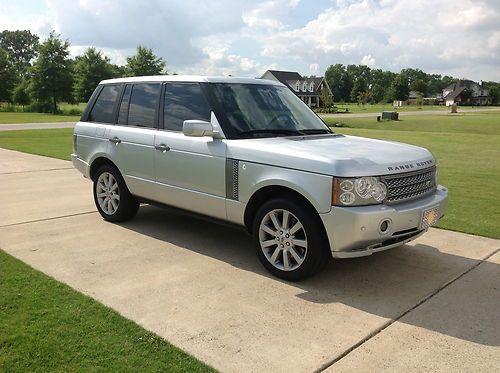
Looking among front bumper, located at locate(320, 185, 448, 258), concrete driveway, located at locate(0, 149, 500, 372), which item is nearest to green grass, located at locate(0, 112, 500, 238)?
concrete driveway, located at locate(0, 149, 500, 372)

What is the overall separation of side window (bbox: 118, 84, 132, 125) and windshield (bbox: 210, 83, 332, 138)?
1.48 meters

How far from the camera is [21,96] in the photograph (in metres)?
58.7

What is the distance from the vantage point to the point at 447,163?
12.6 metres

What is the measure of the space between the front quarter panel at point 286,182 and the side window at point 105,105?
257cm

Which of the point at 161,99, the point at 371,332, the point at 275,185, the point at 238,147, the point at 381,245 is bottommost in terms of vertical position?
the point at 371,332

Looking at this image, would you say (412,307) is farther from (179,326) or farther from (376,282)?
(179,326)

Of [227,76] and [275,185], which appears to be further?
[227,76]

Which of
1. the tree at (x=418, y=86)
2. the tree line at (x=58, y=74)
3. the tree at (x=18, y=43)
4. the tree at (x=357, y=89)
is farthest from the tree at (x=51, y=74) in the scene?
the tree at (x=418, y=86)

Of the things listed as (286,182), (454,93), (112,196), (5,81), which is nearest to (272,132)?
(286,182)

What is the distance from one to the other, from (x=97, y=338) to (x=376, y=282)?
2.53 metres

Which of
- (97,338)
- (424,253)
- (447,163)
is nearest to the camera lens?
(97,338)

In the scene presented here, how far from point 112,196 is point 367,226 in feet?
12.2

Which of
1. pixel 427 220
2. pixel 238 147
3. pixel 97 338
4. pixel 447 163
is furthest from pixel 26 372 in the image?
pixel 447 163

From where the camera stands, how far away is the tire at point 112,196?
633 centimetres
